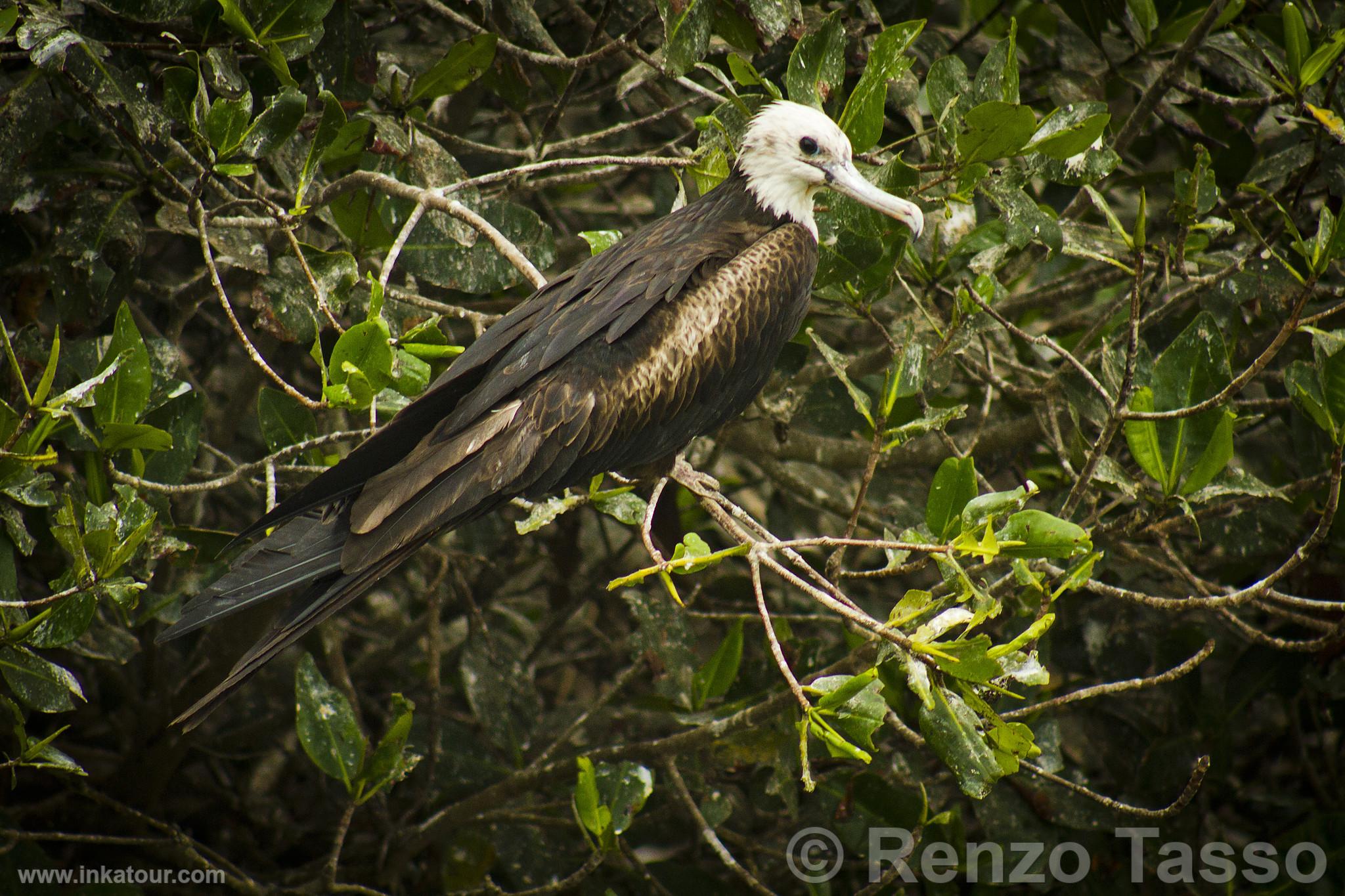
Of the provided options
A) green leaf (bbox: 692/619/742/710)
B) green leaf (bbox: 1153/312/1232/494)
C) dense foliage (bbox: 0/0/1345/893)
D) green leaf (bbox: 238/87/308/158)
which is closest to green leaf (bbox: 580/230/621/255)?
dense foliage (bbox: 0/0/1345/893)

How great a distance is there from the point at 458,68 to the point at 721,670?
1.46 metres

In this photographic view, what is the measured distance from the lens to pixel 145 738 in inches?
117

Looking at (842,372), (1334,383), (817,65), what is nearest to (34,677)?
(842,372)

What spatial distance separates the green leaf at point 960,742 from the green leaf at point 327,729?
126 cm

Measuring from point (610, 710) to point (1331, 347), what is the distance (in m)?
1.91

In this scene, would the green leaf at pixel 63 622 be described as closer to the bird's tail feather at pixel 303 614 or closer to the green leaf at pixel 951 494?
the bird's tail feather at pixel 303 614

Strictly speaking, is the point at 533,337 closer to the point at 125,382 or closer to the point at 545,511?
the point at 545,511

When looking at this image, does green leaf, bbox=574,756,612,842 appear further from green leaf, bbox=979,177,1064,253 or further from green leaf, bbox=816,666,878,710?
green leaf, bbox=979,177,1064,253

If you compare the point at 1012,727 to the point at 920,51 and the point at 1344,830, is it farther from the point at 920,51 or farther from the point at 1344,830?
the point at 920,51

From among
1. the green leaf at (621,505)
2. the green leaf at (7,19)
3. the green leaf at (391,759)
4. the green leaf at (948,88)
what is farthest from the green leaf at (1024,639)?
the green leaf at (7,19)

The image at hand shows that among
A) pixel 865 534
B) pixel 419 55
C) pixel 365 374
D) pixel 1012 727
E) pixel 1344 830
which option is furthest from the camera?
pixel 865 534

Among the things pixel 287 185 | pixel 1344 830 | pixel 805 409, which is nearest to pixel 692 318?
pixel 805 409

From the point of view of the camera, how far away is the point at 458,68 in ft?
7.39

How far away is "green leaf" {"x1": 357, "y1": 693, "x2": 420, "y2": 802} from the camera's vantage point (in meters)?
2.14
